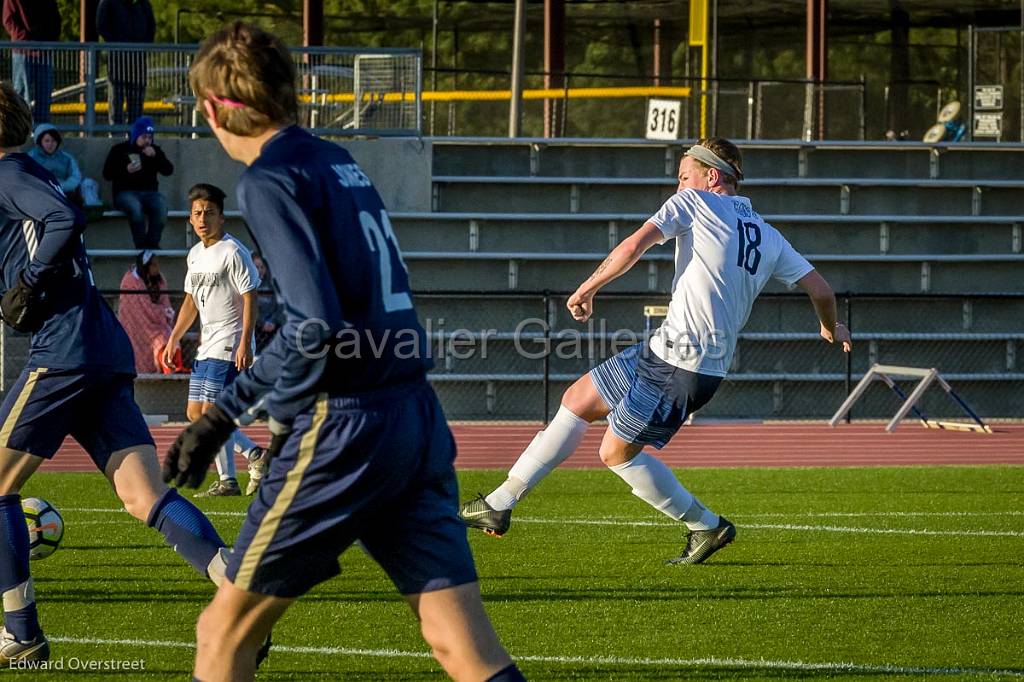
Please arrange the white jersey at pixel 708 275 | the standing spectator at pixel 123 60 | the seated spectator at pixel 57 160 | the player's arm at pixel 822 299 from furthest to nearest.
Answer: the standing spectator at pixel 123 60
the seated spectator at pixel 57 160
the player's arm at pixel 822 299
the white jersey at pixel 708 275

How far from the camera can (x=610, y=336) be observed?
18641mm

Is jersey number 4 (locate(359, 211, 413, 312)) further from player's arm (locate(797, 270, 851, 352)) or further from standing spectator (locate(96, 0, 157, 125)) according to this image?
standing spectator (locate(96, 0, 157, 125))

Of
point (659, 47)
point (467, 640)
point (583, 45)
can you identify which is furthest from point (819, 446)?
point (583, 45)

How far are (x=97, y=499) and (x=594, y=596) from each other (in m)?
5.22

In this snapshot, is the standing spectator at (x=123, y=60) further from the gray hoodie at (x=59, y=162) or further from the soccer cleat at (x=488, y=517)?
the soccer cleat at (x=488, y=517)

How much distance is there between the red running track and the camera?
1378 cm

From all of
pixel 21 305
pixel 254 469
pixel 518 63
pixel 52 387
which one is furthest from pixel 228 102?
pixel 518 63

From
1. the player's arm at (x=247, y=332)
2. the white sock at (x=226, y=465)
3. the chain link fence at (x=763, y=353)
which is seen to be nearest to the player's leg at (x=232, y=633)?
the player's arm at (x=247, y=332)

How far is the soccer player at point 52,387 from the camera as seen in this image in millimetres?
5227

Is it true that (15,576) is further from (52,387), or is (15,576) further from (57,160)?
(57,160)

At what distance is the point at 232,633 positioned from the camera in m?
3.50

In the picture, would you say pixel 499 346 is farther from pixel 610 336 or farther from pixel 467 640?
pixel 467 640

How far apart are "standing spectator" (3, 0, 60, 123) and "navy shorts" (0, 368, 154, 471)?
13.9 meters

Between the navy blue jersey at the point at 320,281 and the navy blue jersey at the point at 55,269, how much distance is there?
198 cm
